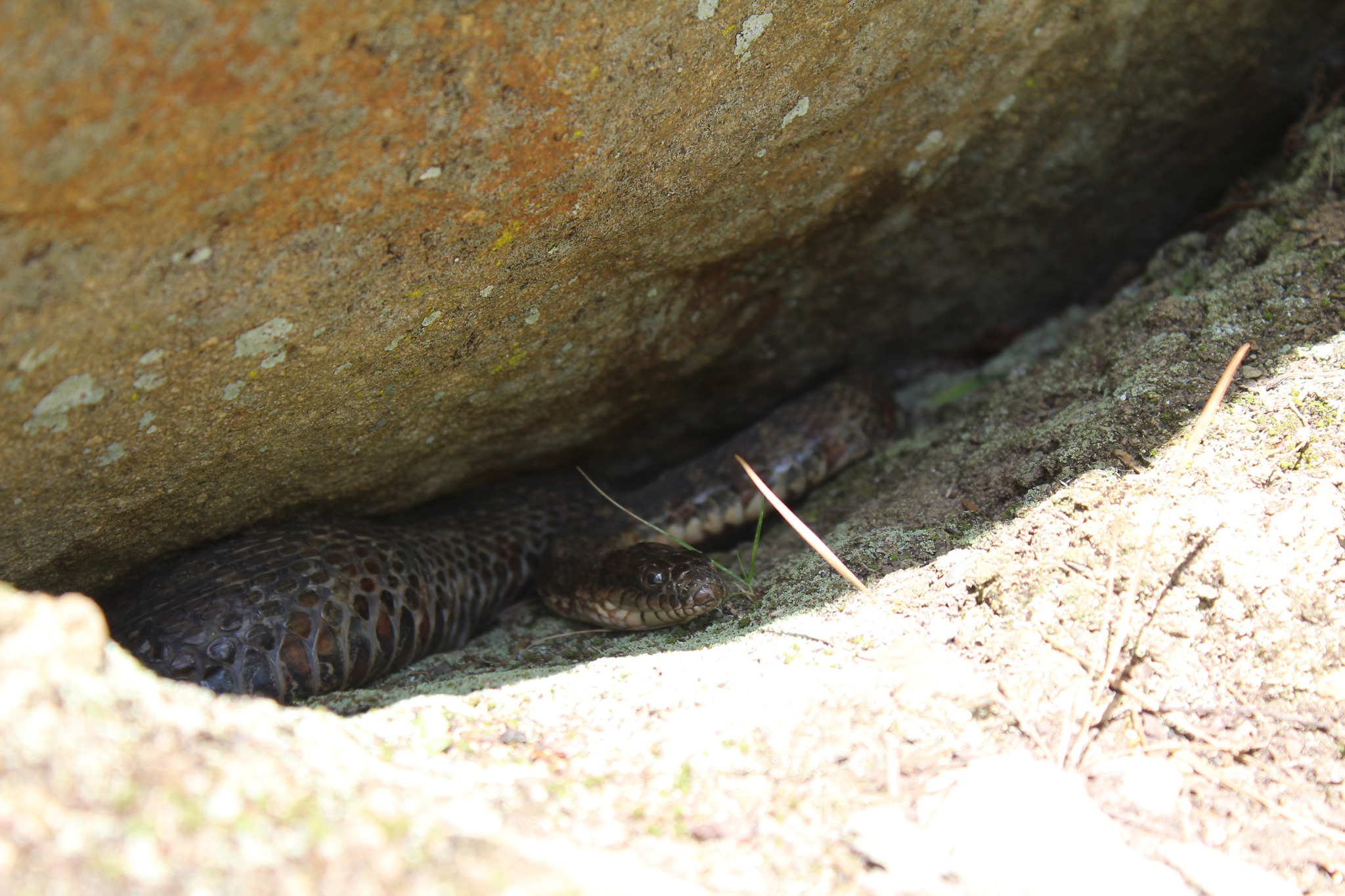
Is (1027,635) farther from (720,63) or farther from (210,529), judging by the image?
(210,529)

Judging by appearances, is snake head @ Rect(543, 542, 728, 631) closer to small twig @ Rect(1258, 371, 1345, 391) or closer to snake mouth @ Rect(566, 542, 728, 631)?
snake mouth @ Rect(566, 542, 728, 631)

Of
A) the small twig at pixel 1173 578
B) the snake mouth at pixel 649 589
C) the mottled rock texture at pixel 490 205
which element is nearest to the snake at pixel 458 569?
the snake mouth at pixel 649 589

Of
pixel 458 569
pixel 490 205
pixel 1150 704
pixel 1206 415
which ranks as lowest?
pixel 1150 704

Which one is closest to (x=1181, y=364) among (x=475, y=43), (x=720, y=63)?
(x=720, y=63)

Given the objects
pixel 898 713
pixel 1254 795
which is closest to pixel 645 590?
pixel 898 713

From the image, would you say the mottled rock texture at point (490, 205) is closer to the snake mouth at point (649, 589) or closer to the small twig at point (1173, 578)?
the snake mouth at point (649, 589)

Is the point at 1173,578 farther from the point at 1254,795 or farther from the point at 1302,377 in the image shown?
the point at 1302,377
